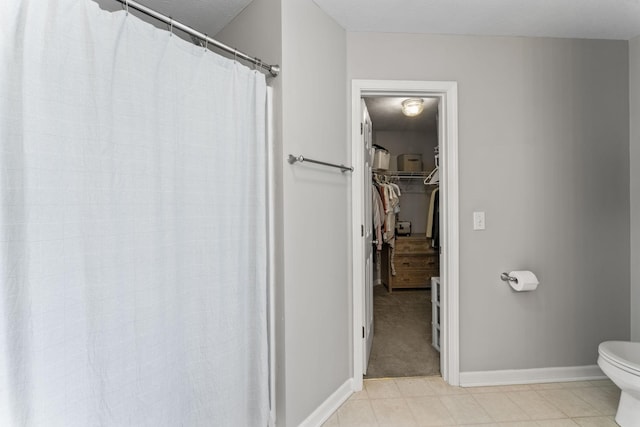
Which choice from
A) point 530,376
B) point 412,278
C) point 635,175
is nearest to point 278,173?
point 530,376

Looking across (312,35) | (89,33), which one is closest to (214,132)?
(89,33)

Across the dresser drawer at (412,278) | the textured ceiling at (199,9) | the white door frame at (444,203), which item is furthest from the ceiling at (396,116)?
the dresser drawer at (412,278)

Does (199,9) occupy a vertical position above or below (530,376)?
above

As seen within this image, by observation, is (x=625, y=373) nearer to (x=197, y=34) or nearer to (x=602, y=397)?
(x=602, y=397)

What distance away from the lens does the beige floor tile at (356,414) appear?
6.00ft

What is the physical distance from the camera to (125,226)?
3.37 feet

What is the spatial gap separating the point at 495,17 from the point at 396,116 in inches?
94.1

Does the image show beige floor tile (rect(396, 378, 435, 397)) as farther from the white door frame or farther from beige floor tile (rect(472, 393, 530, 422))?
beige floor tile (rect(472, 393, 530, 422))

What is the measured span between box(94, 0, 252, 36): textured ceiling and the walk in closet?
5.49 feet

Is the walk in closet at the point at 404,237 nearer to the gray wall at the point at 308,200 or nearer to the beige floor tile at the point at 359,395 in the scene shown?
the beige floor tile at the point at 359,395

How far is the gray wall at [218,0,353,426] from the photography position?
1615 mm

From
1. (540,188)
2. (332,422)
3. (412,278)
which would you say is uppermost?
(540,188)

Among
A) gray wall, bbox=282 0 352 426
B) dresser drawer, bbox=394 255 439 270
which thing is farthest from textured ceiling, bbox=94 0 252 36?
dresser drawer, bbox=394 255 439 270

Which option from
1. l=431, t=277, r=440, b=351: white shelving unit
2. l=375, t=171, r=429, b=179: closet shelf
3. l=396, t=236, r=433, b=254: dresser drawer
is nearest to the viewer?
l=431, t=277, r=440, b=351: white shelving unit
